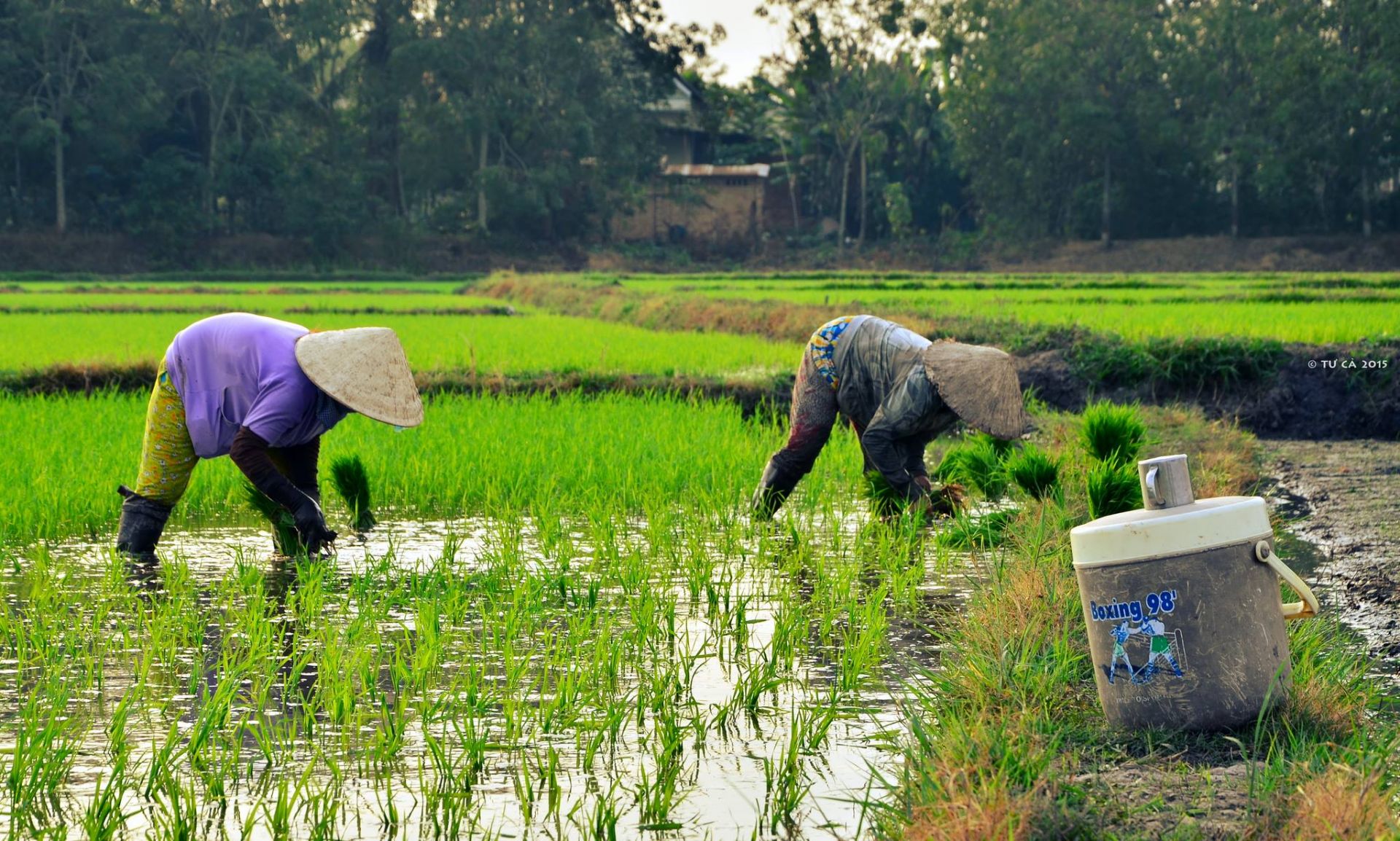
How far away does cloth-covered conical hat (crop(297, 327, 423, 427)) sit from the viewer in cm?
420

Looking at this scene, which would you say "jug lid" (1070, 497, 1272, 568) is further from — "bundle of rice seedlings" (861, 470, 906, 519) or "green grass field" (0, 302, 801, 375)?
"green grass field" (0, 302, 801, 375)

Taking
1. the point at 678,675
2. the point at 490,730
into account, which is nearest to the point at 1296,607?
the point at 678,675

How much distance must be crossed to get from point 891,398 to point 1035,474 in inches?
27.5

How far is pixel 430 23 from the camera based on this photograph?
3341 cm

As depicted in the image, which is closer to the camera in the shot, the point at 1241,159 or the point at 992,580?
the point at 992,580

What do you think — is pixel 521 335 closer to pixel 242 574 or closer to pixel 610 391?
pixel 610 391

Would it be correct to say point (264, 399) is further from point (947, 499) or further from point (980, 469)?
point (980, 469)

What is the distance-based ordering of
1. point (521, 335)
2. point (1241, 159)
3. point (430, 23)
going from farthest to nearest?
point (430, 23), point (1241, 159), point (521, 335)

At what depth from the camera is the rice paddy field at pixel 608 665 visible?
254 cm

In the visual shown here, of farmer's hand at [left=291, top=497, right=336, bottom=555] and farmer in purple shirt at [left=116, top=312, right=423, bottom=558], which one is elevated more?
farmer in purple shirt at [left=116, top=312, right=423, bottom=558]

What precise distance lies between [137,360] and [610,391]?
318 cm

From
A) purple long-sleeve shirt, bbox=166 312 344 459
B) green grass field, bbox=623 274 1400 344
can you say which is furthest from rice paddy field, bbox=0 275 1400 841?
green grass field, bbox=623 274 1400 344

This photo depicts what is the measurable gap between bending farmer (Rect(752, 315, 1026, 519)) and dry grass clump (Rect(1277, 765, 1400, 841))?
2470mm

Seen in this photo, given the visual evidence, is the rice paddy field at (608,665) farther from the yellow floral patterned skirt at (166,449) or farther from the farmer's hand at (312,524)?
the yellow floral patterned skirt at (166,449)
